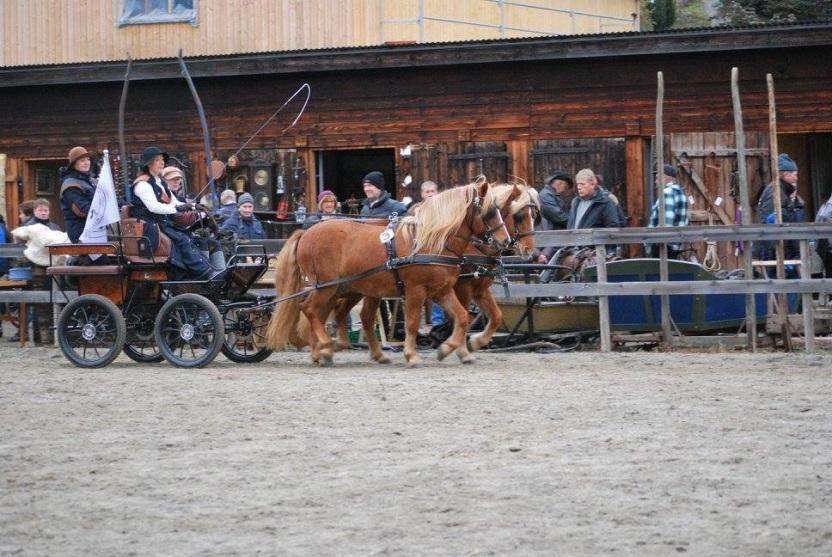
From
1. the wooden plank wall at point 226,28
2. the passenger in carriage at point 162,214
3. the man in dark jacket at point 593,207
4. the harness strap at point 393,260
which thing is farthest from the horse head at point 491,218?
the wooden plank wall at point 226,28

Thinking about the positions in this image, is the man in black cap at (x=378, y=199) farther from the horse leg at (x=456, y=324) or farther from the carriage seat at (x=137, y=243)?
the carriage seat at (x=137, y=243)

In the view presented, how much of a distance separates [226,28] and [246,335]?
11.4 metres

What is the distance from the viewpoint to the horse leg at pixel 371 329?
13925mm

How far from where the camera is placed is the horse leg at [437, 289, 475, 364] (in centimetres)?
1328

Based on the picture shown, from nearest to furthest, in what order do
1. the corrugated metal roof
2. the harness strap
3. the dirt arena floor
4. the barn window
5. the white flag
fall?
the dirt arena floor, the harness strap, the white flag, the corrugated metal roof, the barn window

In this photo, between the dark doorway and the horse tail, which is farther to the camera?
the dark doorway

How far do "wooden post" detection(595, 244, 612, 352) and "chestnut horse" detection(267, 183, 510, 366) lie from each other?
67.5 inches

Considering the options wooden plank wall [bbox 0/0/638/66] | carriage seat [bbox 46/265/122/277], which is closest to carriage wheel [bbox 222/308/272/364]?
carriage seat [bbox 46/265/122/277]

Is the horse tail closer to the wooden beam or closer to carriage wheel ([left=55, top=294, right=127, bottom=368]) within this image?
carriage wheel ([left=55, top=294, right=127, bottom=368])

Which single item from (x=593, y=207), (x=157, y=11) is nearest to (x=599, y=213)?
(x=593, y=207)

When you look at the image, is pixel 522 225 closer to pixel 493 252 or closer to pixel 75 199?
pixel 493 252

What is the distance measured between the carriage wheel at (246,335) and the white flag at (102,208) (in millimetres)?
1378

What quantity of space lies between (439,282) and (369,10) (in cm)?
1156

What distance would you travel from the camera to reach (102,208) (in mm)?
13594
